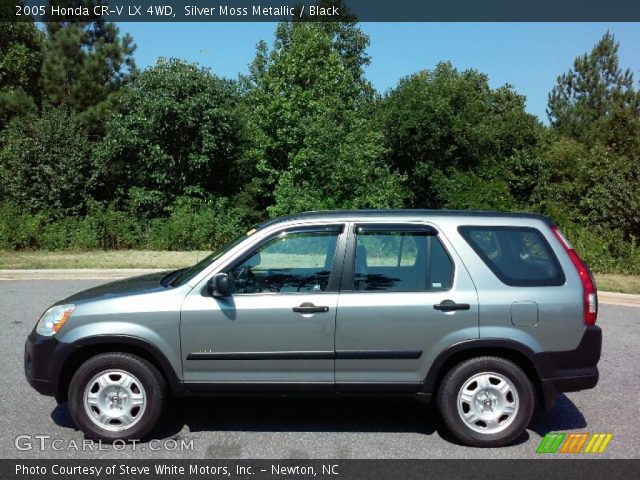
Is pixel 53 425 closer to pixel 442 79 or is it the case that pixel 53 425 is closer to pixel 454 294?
pixel 454 294

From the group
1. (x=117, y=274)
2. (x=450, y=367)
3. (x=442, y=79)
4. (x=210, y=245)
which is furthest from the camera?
(x=442, y=79)

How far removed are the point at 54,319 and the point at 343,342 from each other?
2.16 meters

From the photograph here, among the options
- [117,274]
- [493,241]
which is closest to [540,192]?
[117,274]

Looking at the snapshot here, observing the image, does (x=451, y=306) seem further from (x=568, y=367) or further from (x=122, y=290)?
(x=122, y=290)

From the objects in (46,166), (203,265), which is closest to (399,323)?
(203,265)

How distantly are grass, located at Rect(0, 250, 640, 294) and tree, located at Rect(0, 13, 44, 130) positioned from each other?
15.5 m

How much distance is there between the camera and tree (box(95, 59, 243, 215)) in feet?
85.0

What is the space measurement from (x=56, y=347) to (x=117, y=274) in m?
9.53

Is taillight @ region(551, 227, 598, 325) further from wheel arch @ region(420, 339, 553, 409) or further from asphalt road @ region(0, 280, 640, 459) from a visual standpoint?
asphalt road @ region(0, 280, 640, 459)

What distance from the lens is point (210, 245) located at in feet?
63.6
